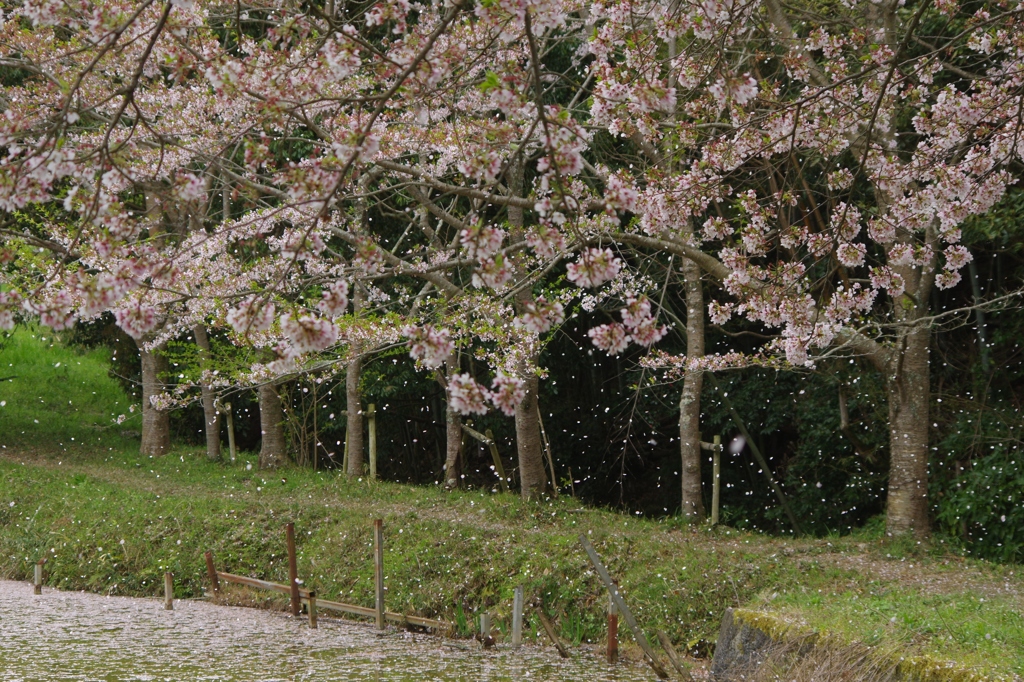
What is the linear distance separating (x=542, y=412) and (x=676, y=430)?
5.80 feet

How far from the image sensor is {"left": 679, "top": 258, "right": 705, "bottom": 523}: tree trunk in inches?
364

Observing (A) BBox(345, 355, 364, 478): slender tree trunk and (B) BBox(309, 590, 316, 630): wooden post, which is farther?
(A) BBox(345, 355, 364, 478): slender tree trunk

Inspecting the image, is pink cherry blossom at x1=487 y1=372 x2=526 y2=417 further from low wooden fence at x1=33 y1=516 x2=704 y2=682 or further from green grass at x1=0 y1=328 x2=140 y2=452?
green grass at x1=0 y1=328 x2=140 y2=452

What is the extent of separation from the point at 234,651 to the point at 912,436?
18.5ft

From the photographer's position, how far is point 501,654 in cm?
720

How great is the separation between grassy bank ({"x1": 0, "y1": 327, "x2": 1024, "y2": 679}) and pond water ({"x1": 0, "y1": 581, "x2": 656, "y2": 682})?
566 millimetres

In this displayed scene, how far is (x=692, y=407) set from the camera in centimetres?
939

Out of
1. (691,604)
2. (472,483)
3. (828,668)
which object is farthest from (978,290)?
(472,483)

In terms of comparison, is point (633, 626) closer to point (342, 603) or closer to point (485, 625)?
point (485, 625)

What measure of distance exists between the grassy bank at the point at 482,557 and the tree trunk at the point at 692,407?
34 cm

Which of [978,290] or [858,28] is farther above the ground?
[858,28]

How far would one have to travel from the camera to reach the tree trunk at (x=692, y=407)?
Answer: 9.24 meters

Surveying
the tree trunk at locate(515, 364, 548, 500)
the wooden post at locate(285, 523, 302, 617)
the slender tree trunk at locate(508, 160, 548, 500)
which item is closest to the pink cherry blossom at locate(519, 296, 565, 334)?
the wooden post at locate(285, 523, 302, 617)

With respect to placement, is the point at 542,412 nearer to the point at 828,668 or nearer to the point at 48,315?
the point at 828,668
